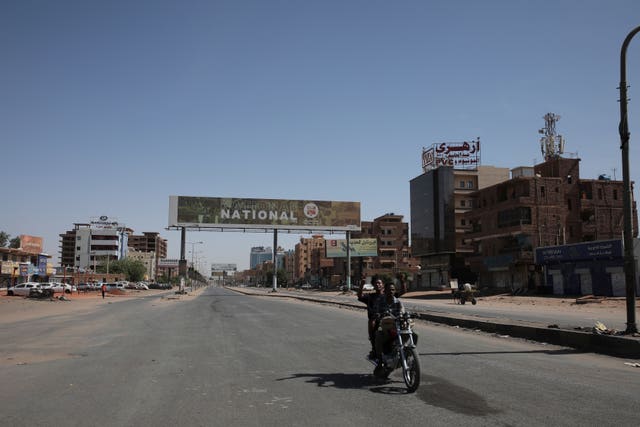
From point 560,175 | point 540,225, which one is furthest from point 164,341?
point 560,175

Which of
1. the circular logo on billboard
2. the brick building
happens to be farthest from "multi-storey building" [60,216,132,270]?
the circular logo on billboard

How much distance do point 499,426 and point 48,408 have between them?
18.3 feet

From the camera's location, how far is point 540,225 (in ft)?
202

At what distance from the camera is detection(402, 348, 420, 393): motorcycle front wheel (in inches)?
294

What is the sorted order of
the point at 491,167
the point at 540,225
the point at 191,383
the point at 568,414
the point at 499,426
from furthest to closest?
1. the point at 491,167
2. the point at 540,225
3. the point at 191,383
4. the point at 568,414
5. the point at 499,426

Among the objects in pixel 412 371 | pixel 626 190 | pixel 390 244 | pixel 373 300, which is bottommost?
pixel 412 371

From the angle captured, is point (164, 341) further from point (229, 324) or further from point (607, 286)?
point (607, 286)

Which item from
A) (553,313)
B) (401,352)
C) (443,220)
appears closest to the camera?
(401,352)

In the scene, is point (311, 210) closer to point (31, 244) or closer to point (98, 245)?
point (31, 244)

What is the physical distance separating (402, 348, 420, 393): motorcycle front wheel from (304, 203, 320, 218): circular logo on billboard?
66.9 meters

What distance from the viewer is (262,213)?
7212 centimetres

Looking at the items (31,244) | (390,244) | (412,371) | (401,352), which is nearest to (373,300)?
(401,352)

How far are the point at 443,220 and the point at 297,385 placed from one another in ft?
263

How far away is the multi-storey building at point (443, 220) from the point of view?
84.5 m
